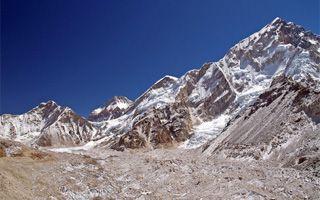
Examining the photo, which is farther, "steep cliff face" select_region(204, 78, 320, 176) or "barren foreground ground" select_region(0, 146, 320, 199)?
"steep cliff face" select_region(204, 78, 320, 176)

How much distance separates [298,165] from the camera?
55156mm

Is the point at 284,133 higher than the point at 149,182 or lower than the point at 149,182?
lower

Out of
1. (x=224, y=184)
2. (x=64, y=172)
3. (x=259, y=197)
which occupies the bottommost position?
(x=259, y=197)

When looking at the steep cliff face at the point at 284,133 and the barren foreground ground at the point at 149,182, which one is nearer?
the barren foreground ground at the point at 149,182

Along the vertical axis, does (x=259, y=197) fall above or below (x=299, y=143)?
below

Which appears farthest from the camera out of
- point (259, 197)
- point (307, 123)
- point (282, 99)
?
point (282, 99)

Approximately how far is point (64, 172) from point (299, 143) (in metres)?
32.7

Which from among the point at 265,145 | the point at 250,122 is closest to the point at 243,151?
the point at 265,145

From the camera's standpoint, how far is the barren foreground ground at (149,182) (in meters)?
44.0

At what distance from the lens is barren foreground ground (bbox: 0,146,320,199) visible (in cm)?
4397

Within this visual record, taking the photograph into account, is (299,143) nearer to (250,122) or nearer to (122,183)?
→ (122,183)

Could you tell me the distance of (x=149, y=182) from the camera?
186ft

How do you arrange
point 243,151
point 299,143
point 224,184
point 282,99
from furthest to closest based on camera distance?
1. point 282,99
2. point 243,151
3. point 299,143
4. point 224,184

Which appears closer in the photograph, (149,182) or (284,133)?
(149,182)
